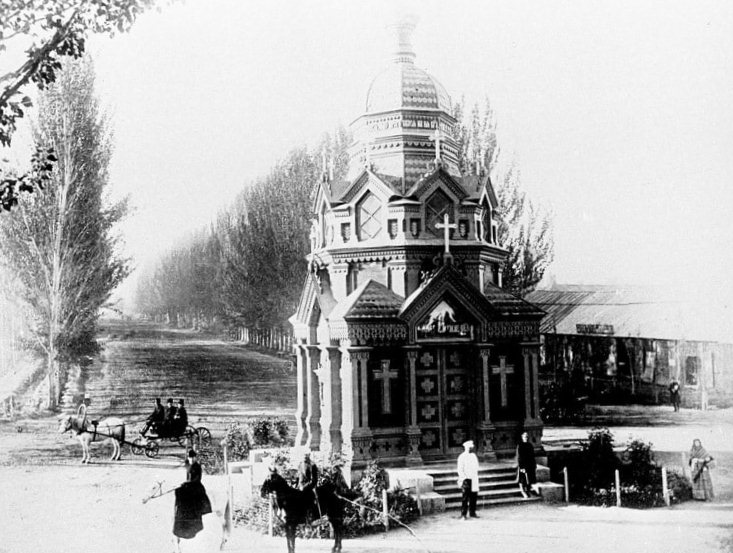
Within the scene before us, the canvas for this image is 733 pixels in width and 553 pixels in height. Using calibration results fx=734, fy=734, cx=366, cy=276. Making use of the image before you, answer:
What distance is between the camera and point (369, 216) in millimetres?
11914

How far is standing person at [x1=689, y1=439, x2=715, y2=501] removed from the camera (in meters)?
10.4

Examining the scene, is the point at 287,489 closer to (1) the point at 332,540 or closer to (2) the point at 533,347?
(1) the point at 332,540

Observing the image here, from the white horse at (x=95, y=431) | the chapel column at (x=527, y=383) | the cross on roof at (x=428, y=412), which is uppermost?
the chapel column at (x=527, y=383)

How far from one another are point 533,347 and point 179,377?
20.5 ft

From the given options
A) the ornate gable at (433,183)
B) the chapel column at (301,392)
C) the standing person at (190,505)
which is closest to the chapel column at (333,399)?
the chapel column at (301,392)

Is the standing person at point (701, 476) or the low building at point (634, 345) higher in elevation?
the low building at point (634, 345)

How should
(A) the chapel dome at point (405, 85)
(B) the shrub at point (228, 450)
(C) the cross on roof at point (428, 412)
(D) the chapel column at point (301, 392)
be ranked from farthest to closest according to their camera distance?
(B) the shrub at point (228, 450) → (D) the chapel column at point (301, 392) → (A) the chapel dome at point (405, 85) → (C) the cross on roof at point (428, 412)

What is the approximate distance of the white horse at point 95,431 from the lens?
11.7 m

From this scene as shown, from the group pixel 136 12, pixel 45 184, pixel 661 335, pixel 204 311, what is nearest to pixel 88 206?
pixel 45 184

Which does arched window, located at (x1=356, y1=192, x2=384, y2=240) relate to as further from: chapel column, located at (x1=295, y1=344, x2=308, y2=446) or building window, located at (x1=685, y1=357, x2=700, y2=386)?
building window, located at (x1=685, y1=357, x2=700, y2=386)

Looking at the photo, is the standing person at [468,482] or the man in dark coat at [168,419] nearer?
the standing person at [468,482]

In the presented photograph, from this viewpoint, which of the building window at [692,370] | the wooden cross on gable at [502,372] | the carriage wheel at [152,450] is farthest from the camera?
the building window at [692,370]

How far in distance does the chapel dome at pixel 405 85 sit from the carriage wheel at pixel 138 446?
6938 mm

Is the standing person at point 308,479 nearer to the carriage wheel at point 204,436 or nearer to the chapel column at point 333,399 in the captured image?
the chapel column at point 333,399
